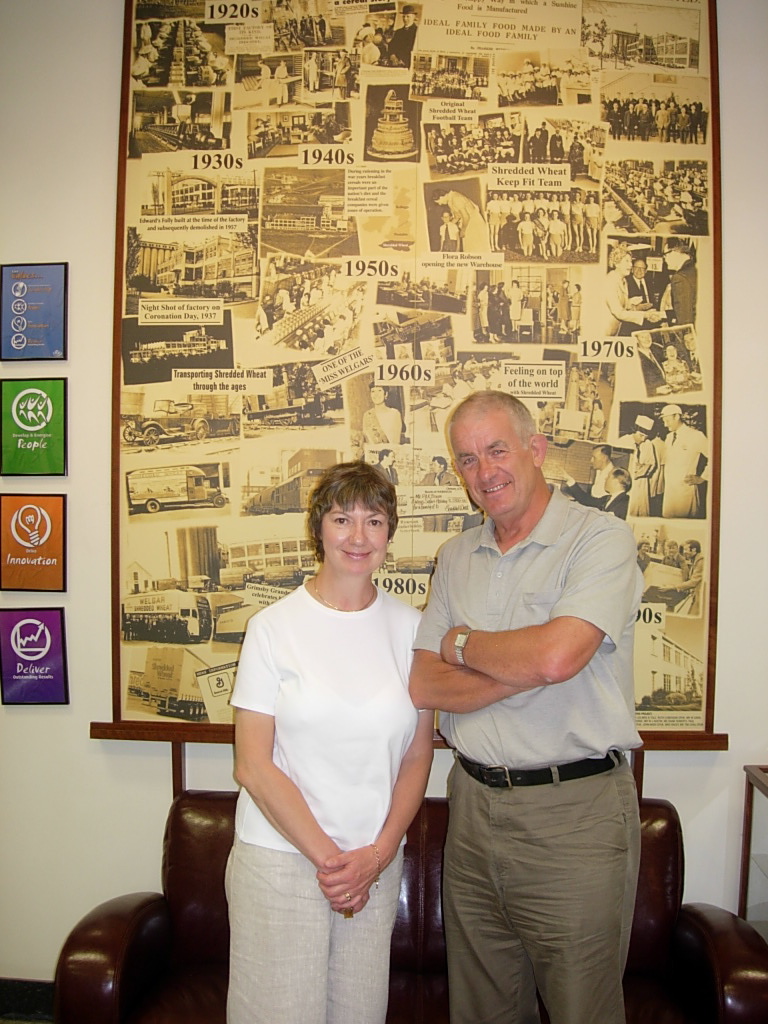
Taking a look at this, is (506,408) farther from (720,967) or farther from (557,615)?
(720,967)

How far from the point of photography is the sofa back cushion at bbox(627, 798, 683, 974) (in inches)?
81.9

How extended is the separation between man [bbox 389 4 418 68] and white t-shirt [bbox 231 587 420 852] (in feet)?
6.09

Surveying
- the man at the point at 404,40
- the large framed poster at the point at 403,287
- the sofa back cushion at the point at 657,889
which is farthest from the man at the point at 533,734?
the man at the point at 404,40

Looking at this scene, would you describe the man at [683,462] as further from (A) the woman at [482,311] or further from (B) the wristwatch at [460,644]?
(B) the wristwatch at [460,644]

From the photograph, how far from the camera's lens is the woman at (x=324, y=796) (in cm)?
152

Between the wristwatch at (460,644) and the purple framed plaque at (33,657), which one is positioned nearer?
the wristwatch at (460,644)

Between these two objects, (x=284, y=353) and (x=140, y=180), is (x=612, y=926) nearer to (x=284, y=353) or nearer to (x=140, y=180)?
(x=284, y=353)

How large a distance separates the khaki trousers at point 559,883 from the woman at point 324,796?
221 millimetres

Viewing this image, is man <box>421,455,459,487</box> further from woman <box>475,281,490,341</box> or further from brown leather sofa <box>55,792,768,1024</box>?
brown leather sofa <box>55,792,768,1024</box>

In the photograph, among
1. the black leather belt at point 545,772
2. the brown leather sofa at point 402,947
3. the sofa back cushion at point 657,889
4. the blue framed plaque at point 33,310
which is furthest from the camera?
the blue framed plaque at point 33,310

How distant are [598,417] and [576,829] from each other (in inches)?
50.6

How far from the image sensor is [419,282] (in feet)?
7.53

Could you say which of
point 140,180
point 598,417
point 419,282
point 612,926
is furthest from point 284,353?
point 612,926

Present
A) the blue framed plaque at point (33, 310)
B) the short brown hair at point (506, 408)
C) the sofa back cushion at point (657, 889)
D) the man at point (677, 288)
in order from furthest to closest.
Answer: the blue framed plaque at point (33, 310) < the man at point (677, 288) < the sofa back cushion at point (657, 889) < the short brown hair at point (506, 408)
